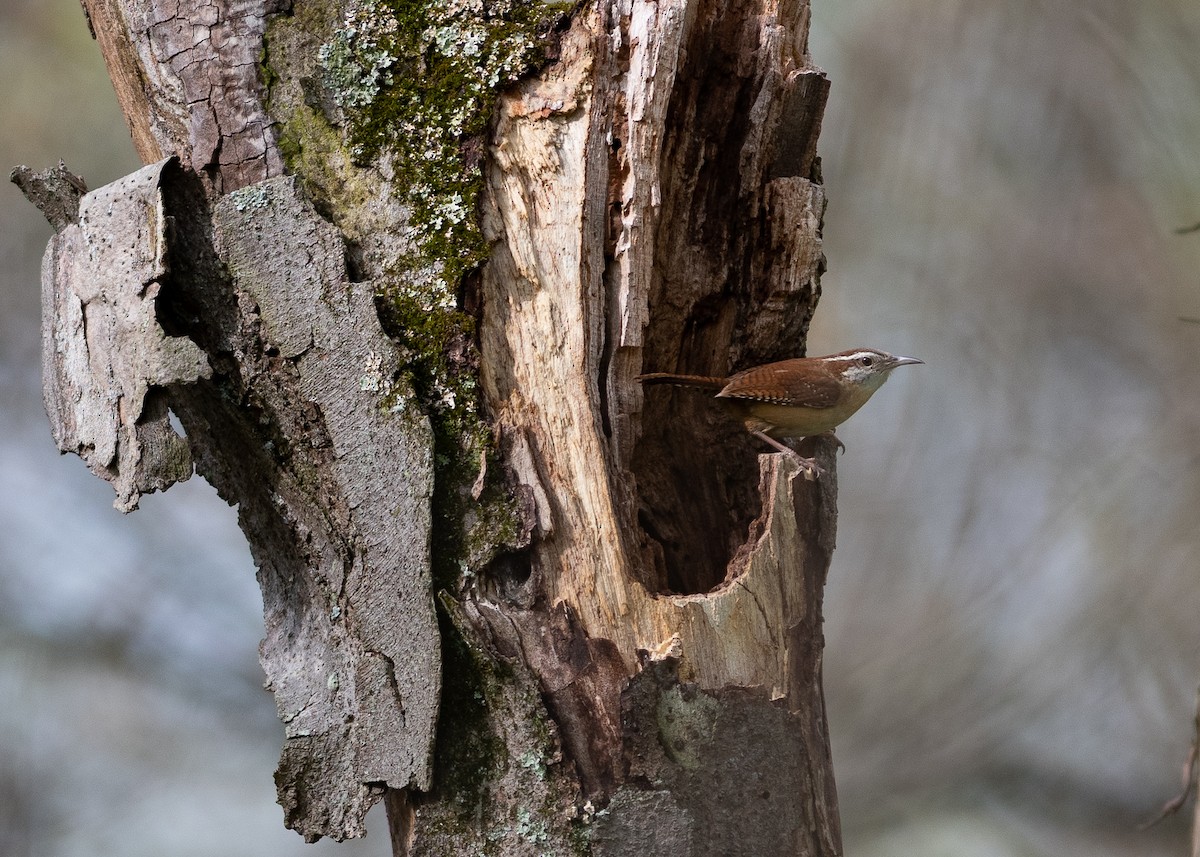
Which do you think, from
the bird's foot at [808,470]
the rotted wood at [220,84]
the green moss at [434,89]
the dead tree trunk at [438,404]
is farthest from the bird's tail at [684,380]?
the rotted wood at [220,84]

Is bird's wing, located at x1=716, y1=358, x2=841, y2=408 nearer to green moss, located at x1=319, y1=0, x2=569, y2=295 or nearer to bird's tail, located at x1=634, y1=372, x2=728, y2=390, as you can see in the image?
bird's tail, located at x1=634, y1=372, x2=728, y2=390

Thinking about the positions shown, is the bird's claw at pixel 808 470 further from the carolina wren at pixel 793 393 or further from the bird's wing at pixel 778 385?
the bird's wing at pixel 778 385

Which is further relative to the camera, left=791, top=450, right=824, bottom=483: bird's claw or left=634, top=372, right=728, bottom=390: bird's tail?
left=634, top=372, right=728, bottom=390: bird's tail

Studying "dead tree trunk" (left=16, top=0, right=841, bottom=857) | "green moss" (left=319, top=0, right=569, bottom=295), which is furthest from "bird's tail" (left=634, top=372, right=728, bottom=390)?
"green moss" (left=319, top=0, right=569, bottom=295)

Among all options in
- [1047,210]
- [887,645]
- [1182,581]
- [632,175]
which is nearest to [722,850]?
[632,175]

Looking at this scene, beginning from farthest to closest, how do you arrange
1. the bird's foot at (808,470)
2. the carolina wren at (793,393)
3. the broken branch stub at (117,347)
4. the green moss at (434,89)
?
the carolina wren at (793,393) < the bird's foot at (808,470) < the green moss at (434,89) < the broken branch stub at (117,347)

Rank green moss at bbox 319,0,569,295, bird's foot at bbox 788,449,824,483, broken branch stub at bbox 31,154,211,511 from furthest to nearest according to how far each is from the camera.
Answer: bird's foot at bbox 788,449,824,483 < green moss at bbox 319,0,569,295 < broken branch stub at bbox 31,154,211,511

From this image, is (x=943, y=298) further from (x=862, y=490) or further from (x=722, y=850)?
(x=722, y=850)

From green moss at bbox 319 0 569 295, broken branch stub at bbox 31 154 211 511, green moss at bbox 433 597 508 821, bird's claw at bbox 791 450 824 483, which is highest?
green moss at bbox 319 0 569 295

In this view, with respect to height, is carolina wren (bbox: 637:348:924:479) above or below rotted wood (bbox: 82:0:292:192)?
below
